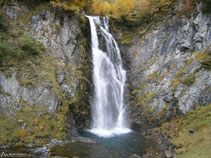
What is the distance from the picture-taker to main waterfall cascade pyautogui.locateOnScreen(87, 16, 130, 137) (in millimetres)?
15359

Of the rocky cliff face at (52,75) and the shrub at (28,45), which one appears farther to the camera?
the shrub at (28,45)

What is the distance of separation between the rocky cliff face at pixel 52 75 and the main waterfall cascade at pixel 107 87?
1.07 metres

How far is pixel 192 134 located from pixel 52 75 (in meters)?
10.7

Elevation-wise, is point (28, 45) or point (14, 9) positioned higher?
point (14, 9)

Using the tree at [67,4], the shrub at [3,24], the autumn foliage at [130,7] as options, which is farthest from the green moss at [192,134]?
the shrub at [3,24]

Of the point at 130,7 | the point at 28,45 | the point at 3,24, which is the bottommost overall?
the point at 28,45

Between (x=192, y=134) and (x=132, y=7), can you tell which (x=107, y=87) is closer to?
(x=192, y=134)

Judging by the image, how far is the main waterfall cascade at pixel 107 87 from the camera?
1536cm

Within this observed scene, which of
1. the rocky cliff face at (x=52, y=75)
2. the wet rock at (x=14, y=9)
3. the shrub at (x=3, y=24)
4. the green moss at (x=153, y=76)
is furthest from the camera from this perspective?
the green moss at (x=153, y=76)

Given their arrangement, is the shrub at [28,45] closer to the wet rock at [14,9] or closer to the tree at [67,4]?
the wet rock at [14,9]

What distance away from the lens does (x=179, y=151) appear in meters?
8.86

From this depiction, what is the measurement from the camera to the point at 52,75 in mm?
13297

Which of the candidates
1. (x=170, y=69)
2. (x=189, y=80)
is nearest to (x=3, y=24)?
(x=170, y=69)

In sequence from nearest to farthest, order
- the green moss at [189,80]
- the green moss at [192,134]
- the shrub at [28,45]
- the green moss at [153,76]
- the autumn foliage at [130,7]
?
the green moss at [192,134] < the shrub at [28,45] < the green moss at [189,80] < the autumn foliage at [130,7] < the green moss at [153,76]
